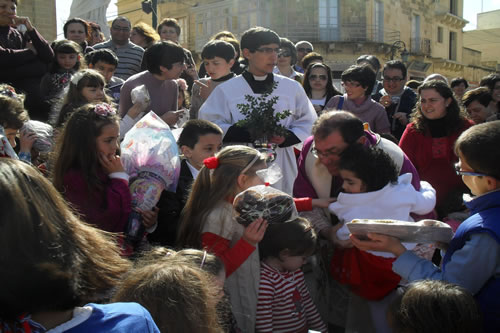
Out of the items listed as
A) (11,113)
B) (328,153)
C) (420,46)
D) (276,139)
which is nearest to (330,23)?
(420,46)

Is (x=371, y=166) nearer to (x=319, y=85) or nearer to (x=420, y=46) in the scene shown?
(x=319, y=85)

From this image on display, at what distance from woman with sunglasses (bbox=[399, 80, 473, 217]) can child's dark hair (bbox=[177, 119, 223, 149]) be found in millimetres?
2076

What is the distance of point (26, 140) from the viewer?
4145mm

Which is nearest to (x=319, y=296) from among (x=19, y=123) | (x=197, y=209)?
(x=197, y=209)

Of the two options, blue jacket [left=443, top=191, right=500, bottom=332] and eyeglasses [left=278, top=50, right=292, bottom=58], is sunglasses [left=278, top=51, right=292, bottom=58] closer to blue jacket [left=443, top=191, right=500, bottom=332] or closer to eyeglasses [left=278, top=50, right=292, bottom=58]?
eyeglasses [left=278, top=50, right=292, bottom=58]

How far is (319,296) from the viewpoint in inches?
134

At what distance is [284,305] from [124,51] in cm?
522

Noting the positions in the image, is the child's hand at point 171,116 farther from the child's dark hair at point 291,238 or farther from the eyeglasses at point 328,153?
the child's dark hair at point 291,238

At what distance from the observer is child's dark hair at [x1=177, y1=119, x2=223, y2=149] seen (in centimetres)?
382

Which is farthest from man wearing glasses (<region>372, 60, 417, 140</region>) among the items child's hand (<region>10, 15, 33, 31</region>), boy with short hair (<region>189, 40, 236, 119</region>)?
child's hand (<region>10, 15, 33, 31</region>)

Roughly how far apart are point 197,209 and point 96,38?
Answer: 6154 mm

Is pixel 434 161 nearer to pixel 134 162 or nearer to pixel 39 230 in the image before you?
pixel 134 162

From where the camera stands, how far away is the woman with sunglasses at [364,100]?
6.00 meters

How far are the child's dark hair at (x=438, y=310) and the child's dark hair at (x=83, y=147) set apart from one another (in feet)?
6.28
